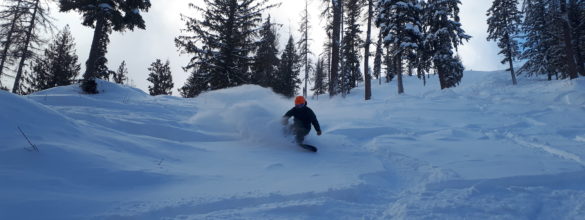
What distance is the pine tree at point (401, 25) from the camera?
20688mm

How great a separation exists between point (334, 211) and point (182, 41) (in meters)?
16.5

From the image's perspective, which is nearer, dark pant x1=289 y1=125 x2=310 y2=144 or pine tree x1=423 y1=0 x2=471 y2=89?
dark pant x1=289 y1=125 x2=310 y2=144

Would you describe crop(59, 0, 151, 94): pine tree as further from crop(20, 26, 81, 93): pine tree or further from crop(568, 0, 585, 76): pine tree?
crop(568, 0, 585, 76): pine tree

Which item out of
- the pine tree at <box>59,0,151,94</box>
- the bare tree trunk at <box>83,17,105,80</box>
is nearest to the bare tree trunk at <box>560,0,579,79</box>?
the pine tree at <box>59,0,151,94</box>

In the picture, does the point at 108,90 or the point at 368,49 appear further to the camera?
the point at 368,49

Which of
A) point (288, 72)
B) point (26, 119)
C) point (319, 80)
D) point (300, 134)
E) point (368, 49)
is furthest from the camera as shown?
point (319, 80)

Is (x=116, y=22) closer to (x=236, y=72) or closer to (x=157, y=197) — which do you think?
(x=236, y=72)

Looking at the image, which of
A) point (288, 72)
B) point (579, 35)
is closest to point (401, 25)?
point (288, 72)

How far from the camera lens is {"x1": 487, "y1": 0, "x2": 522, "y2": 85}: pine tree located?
31.5m

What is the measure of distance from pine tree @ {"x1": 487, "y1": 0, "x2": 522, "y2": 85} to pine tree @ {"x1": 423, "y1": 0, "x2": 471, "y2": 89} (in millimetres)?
9530

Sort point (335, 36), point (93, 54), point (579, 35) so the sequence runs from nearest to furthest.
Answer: point (93, 54) < point (335, 36) < point (579, 35)

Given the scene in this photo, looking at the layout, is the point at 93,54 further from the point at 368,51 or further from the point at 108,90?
the point at 368,51

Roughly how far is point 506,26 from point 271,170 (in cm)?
3636

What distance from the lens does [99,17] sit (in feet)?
42.8
